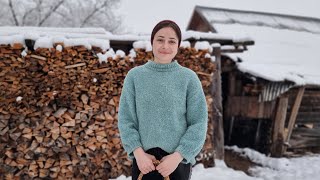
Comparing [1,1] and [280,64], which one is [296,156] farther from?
[1,1]

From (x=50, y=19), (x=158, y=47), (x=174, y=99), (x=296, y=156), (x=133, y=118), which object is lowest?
(x=296, y=156)

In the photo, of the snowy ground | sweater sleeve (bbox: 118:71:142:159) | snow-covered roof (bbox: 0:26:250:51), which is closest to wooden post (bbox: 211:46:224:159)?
the snowy ground

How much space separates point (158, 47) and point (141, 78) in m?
0.21

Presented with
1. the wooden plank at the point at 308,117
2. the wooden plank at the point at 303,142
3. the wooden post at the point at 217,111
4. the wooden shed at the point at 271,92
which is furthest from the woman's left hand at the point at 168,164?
the wooden plank at the point at 308,117

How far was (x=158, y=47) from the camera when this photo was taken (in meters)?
1.78

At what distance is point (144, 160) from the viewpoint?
1658 millimetres

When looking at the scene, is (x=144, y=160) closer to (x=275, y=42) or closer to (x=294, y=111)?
(x=294, y=111)

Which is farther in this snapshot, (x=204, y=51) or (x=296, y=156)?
(x=296, y=156)

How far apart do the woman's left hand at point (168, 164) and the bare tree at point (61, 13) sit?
15.6m

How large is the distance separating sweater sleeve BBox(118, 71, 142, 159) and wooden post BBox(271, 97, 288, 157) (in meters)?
7.32

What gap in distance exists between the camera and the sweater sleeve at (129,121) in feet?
5.68

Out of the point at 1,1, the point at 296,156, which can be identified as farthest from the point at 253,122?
the point at 1,1

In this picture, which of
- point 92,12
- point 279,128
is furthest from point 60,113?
point 92,12

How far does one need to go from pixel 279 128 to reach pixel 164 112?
7417mm
